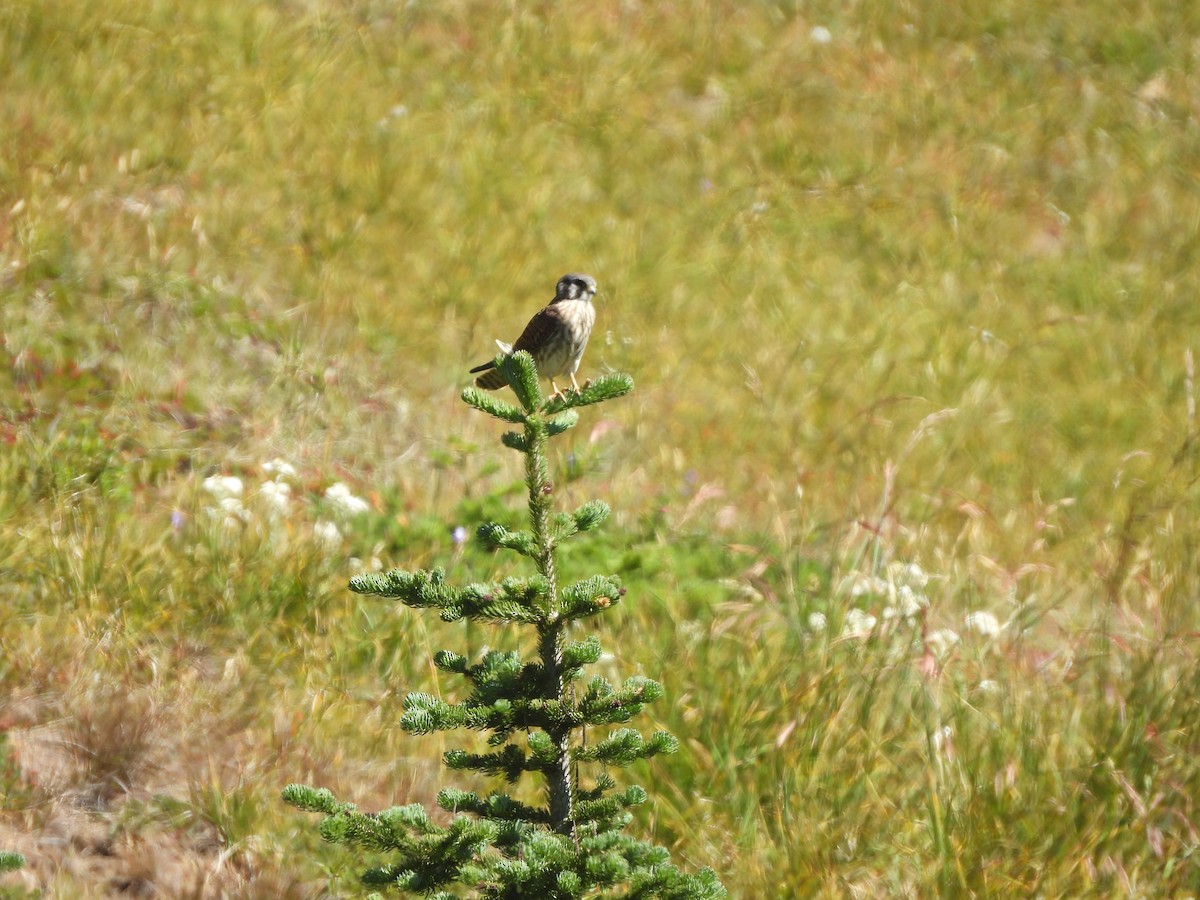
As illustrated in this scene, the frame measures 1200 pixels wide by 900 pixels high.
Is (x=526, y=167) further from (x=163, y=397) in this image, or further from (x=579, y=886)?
(x=579, y=886)

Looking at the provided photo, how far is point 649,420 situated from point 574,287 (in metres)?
2.66

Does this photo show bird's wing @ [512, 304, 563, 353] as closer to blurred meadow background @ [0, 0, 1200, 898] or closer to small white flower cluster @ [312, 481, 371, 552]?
blurred meadow background @ [0, 0, 1200, 898]

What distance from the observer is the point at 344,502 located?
5.35 m

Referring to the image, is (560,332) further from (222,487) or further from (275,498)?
(222,487)

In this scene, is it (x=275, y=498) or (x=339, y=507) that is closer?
(x=275, y=498)

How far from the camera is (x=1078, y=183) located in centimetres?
1115

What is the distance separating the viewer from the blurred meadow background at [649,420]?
399 cm

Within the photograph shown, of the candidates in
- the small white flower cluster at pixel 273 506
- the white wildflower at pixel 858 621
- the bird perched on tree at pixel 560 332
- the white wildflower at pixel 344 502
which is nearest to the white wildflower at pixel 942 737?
the white wildflower at pixel 858 621

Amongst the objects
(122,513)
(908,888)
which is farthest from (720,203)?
(908,888)

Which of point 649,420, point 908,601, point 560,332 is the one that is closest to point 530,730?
point 560,332

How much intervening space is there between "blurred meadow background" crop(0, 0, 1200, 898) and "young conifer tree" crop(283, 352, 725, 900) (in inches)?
51.1

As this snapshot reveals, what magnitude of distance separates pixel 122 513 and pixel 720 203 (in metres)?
5.89

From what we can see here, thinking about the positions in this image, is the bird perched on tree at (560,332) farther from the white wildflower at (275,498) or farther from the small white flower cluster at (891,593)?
the small white flower cluster at (891,593)

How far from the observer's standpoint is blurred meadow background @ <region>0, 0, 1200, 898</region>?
3.99m
